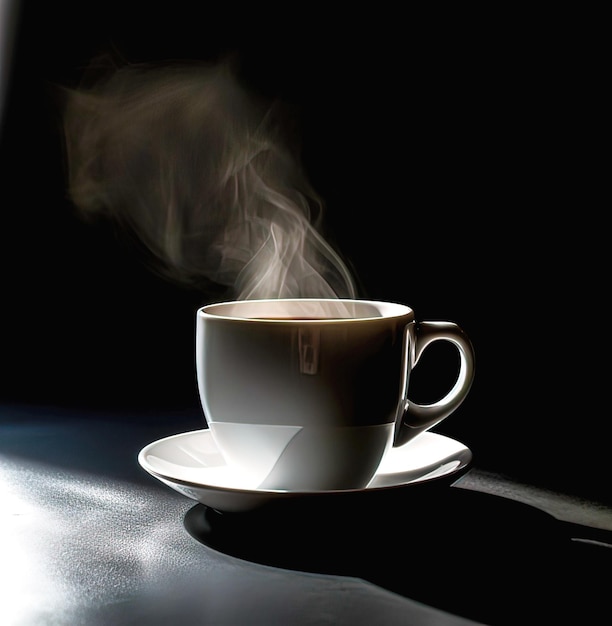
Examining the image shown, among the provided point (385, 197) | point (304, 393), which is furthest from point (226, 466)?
point (385, 197)

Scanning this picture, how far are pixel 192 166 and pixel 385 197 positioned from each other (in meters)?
0.33

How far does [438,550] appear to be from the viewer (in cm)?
64

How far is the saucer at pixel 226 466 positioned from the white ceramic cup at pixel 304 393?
0.13ft

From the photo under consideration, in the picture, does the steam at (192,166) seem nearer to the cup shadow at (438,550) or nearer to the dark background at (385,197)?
the dark background at (385,197)

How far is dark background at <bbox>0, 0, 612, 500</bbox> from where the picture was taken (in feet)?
4.06

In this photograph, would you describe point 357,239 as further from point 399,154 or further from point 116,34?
point 116,34

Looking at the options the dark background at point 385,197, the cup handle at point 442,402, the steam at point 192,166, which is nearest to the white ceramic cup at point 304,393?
the cup handle at point 442,402

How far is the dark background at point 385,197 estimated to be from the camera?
1.24 metres

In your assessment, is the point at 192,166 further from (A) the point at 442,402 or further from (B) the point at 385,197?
(A) the point at 442,402

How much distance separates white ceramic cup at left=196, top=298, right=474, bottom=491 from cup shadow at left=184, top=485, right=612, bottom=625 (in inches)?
2.0

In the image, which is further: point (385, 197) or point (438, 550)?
point (385, 197)

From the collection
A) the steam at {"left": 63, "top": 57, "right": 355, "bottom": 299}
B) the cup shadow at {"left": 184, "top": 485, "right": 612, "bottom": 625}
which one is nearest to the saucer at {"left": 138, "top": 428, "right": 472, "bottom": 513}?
the cup shadow at {"left": 184, "top": 485, "right": 612, "bottom": 625}

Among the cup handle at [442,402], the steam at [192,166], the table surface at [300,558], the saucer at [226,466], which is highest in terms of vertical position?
the steam at [192,166]

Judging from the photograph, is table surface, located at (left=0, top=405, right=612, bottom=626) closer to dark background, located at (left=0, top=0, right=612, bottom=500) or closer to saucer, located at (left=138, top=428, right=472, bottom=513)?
saucer, located at (left=138, top=428, right=472, bottom=513)
